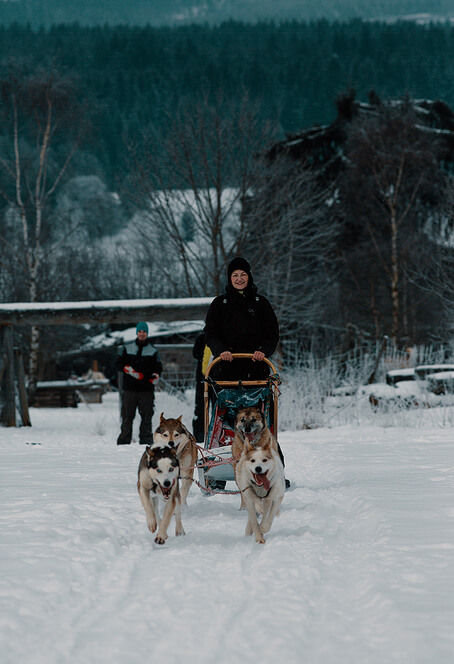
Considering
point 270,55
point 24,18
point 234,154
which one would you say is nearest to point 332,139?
point 234,154

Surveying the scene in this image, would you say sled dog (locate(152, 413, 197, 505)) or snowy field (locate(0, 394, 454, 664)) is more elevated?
sled dog (locate(152, 413, 197, 505))

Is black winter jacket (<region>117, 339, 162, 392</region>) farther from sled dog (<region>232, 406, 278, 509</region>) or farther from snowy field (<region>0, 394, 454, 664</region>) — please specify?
sled dog (<region>232, 406, 278, 509</region>)

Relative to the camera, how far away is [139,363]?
897 cm

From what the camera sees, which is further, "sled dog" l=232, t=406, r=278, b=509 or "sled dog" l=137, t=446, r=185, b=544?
"sled dog" l=232, t=406, r=278, b=509

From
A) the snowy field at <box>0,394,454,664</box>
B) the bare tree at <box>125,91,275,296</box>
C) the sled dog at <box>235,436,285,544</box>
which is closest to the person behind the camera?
the snowy field at <box>0,394,454,664</box>

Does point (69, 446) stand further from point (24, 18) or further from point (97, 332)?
point (24, 18)

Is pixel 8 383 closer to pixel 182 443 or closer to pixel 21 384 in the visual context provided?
pixel 21 384

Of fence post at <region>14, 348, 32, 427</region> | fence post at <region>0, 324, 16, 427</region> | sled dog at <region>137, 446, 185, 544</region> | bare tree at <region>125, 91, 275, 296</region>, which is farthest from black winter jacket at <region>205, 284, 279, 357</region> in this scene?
bare tree at <region>125, 91, 275, 296</region>

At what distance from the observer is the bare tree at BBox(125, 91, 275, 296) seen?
14.6 metres

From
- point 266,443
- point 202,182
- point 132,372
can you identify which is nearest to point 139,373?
point 132,372

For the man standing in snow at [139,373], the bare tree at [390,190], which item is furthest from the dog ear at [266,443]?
the bare tree at [390,190]

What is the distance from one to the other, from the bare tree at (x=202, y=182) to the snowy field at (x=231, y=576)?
9655 millimetres

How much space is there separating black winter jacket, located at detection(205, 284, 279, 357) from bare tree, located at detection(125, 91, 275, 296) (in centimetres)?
934

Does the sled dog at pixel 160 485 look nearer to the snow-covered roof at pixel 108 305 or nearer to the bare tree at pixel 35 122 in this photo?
the snow-covered roof at pixel 108 305
